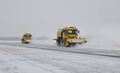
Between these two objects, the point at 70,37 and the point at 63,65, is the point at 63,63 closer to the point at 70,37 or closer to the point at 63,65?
the point at 63,65

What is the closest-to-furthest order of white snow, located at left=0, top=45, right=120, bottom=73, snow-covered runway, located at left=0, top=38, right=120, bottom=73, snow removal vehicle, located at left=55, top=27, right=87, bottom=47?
1. white snow, located at left=0, top=45, right=120, bottom=73
2. snow-covered runway, located at left=0, top=38, right=120, bottom=73
3. snow removal vehicle, located at left=55, top=27, right=87, bottom=47

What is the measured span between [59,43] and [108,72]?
92.5 feet

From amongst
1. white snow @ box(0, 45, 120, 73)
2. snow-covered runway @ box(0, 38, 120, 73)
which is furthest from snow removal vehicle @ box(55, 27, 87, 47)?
white snow @ box(0, 45, 120, 73)

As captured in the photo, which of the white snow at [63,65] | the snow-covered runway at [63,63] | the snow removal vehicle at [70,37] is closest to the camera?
the white snow at [63,65]

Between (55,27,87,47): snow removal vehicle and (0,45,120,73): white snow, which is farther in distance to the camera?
(55,27,87,47): snow removal vehicle

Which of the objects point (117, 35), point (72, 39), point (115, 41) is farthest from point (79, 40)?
point (117, 35)

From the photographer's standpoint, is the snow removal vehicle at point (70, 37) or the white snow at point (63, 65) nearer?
the white snow at point (63, 65)

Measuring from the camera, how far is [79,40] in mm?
33125

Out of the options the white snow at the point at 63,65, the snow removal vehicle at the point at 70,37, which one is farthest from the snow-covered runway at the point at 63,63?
the snow removal vehicle at the point at 70,37

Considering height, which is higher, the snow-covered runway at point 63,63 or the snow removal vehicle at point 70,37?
the snow removal vehicle at point 70,37

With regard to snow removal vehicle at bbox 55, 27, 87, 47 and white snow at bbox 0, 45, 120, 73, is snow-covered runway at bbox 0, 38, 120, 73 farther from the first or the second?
snow removal vehicle at bbox 55, 27, 87, 47

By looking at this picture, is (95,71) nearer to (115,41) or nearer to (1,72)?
(1,72)

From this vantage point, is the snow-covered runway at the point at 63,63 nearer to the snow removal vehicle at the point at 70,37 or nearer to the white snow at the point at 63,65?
the white snow at the point at 63,65

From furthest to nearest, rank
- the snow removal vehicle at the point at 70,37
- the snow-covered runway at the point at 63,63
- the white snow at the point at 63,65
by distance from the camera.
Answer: the snow removal vehicle at the point at 70,37 → the snow-covered runway at the point at 63,63 → the white snow at the point at 63,65
